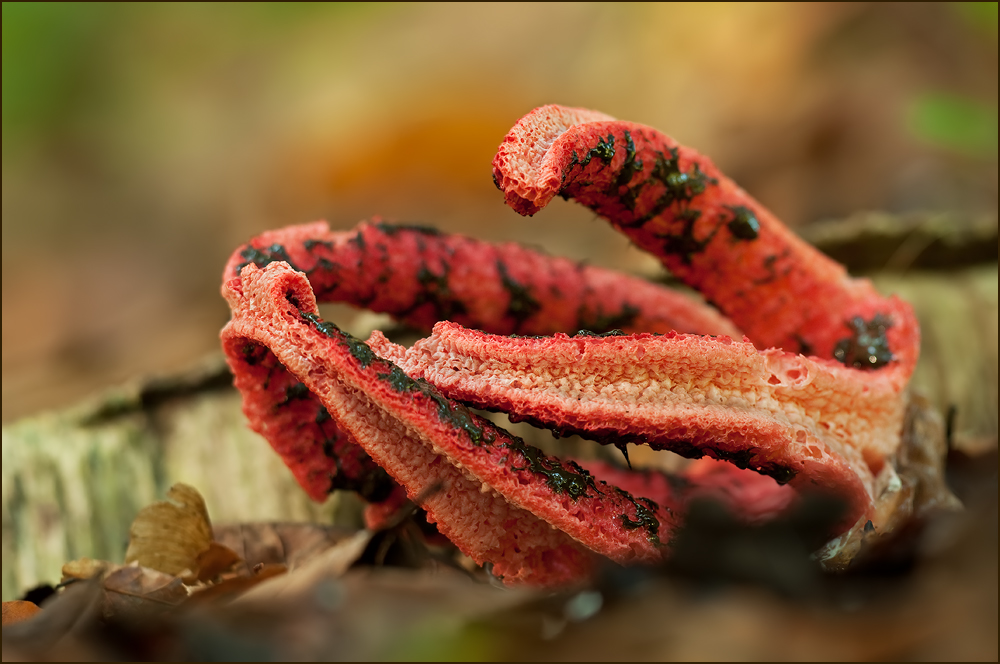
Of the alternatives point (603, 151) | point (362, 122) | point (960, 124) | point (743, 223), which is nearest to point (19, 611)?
point (603, 151)

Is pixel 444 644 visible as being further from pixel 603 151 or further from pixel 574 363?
pixel 603 151

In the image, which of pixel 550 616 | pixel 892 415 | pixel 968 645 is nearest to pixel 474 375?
pixel 550 616

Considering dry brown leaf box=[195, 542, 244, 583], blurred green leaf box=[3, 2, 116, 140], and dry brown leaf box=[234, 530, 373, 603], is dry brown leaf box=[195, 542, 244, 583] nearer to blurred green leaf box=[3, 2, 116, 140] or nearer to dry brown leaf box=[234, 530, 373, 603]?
dry brown leaf box=[234, 530, 373, 603]

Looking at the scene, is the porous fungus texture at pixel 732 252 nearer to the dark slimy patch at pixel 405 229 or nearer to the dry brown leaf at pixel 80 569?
the dark slimy patch at pixel 405 229

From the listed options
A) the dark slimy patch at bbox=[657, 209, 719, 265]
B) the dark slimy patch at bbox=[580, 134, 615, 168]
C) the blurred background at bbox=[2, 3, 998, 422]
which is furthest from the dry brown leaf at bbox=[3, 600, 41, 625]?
the blurred background at bbox=[2, 3, 998, 422]

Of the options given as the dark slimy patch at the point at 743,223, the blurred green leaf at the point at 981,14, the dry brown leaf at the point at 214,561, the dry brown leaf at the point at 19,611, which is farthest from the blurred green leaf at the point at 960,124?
the dry brown leaf at the point at 19,611

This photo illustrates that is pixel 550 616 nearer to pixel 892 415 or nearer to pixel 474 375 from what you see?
pixel 474 375
